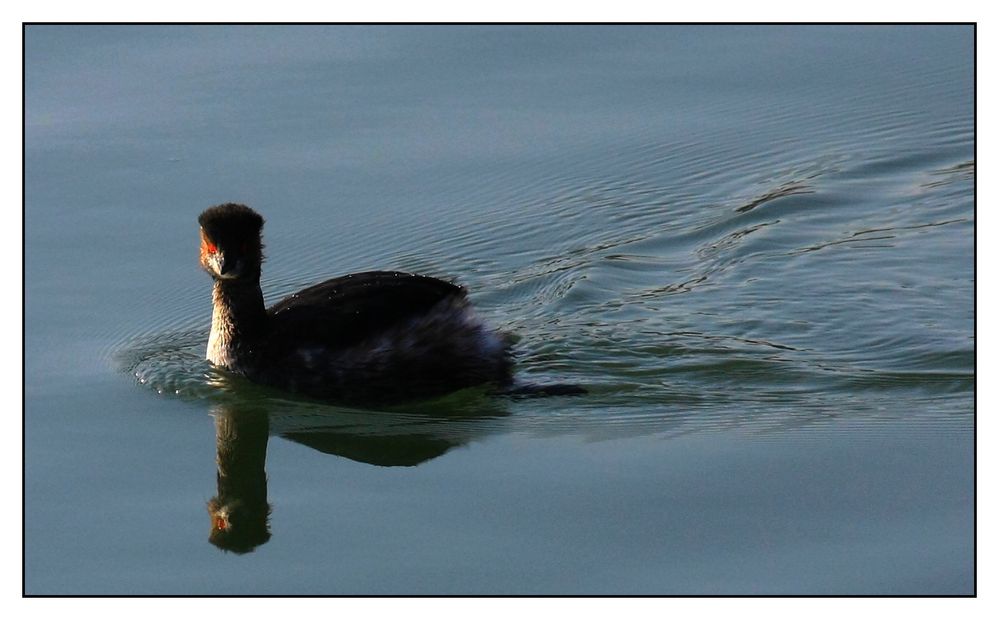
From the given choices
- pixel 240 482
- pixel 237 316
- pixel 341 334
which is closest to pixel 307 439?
pixel 240 482

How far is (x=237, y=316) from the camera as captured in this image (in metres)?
9.15

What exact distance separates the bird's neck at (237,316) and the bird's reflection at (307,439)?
1.06 ft

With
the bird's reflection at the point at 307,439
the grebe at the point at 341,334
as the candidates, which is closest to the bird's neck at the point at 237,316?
the grebe at the point at 341,334

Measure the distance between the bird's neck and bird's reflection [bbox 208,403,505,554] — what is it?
322mm

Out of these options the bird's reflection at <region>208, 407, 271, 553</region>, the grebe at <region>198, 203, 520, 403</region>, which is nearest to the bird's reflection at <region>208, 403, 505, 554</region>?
the bird's reflection at <region>208, 407, 271, 553</region>

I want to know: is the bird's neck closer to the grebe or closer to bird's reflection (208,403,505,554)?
the grebe

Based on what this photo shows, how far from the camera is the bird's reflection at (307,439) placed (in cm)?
806

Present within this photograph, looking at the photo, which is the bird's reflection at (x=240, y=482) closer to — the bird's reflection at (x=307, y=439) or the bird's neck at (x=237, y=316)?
the bird's reflection at (x=307, y=439)

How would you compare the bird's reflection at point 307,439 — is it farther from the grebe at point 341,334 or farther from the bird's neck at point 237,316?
the bird's neck at point 237,316

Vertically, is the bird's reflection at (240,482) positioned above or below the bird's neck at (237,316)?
below

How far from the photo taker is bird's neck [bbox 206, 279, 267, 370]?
9102 mm

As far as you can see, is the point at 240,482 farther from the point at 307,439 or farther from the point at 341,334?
the point at 341,334

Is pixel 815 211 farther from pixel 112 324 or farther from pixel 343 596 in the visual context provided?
pixel 343 596

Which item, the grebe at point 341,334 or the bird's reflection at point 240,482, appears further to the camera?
the grebe at point 341,334
